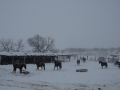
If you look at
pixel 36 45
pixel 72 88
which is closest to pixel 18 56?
pixel 36 45

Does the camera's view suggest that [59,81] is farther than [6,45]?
No

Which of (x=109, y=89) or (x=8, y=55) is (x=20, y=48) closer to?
(x=8, y=55)

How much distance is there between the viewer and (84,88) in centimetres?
1127

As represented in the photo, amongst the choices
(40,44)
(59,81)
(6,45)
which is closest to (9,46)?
(6,45)

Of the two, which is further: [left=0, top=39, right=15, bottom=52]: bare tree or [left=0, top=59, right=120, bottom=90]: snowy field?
[left=0, top=39, right=15, bottom=52]: bare tree

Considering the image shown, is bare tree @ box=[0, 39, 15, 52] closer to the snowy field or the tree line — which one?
the tree line

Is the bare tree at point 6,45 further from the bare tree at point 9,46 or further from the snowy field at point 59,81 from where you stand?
the snowy field at point 59,81

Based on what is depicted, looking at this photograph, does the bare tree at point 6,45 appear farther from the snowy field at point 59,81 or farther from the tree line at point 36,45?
the snowy field at point 59,81

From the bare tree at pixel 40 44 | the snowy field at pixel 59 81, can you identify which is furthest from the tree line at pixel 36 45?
the snowy field at pixel 59 81

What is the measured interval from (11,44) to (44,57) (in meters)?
32.1

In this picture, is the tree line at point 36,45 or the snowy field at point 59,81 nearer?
the snowy field at point 59,81

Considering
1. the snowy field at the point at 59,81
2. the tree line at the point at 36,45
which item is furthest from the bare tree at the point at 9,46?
the snowy field at the point at 59,81

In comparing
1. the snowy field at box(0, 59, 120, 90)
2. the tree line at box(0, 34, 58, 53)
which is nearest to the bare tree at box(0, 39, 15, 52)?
the tree line at box(0, 34, 58, 53)

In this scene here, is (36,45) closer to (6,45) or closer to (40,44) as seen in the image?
(40,44)
